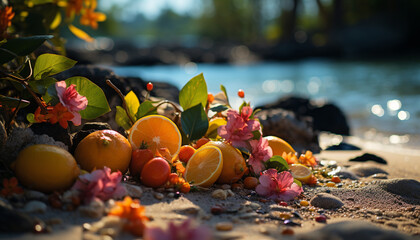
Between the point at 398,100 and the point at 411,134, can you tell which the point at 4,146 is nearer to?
the point at 411,134

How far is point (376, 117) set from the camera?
7.45 m

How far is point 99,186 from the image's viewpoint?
81.3 inches

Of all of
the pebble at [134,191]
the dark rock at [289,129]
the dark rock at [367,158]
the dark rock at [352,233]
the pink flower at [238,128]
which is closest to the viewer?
the dark rock at [352,233]

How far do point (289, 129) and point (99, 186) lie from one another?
282 cm

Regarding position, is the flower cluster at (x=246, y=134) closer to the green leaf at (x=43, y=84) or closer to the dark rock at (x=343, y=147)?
the green leaf at (x=43, y=84)

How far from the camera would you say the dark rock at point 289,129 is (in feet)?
14.4

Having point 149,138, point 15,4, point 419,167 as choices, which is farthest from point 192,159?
point 419,167

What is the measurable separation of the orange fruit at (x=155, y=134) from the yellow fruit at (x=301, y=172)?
91 cm

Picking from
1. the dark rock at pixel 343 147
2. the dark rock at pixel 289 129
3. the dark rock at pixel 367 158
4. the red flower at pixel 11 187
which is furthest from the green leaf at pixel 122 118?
the dark rock at pixel 343 147

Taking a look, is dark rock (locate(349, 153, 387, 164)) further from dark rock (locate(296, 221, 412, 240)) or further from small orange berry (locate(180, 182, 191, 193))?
dark rock (locate(296, 221, 412, 240))

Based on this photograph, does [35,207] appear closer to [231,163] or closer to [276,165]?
[231,163]

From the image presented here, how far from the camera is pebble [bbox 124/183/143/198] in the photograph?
2266 millimetres

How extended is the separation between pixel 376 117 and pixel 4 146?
6690mm

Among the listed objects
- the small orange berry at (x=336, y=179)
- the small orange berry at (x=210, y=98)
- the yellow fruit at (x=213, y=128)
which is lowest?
the small orange berry at (x=336, y=179)
